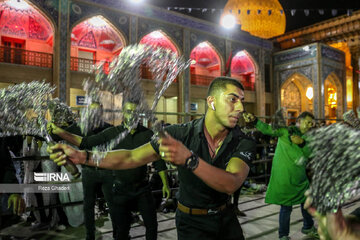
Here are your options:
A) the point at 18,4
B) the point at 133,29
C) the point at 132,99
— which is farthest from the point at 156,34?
the point at 132,99

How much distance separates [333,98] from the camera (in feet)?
68.3

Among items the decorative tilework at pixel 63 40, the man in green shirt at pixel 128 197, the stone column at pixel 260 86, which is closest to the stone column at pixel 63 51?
the decorative tilework at pixel 63 40

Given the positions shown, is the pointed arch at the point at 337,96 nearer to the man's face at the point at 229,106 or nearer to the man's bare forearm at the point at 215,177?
the man's face at the point at 229,106

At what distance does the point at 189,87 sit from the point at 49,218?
12861mm

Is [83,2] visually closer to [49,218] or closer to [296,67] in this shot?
[49,218]

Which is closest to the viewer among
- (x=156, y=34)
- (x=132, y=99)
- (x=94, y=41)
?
(x=132, y=99)

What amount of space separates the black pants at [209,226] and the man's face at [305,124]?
2.34 m

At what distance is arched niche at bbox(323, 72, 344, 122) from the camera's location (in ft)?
67.0

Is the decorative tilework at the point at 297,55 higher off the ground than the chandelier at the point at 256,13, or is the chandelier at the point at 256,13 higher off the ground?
the decorative tilework at the point at 297,55

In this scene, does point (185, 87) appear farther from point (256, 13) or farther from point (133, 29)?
point (256, 13)

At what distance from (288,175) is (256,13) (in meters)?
8.46

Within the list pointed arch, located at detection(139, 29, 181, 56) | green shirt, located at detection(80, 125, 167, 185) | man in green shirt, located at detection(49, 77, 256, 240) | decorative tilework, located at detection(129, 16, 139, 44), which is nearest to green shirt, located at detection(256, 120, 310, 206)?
green shirt, located at detection(80, 125, 167, 185)

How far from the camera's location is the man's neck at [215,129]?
6.50 feet

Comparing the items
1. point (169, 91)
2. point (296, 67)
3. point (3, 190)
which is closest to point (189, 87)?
point (169, 91)
